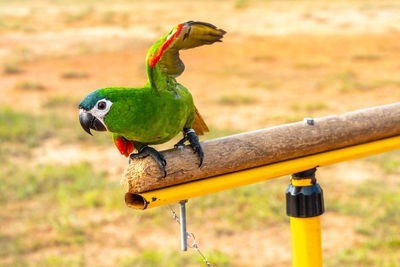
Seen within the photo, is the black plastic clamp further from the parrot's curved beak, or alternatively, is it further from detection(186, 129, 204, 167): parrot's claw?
the parrot's curved beak

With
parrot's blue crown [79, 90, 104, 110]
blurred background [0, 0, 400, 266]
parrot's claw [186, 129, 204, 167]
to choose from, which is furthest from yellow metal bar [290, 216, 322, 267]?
blurred background [0, 0, 400, 266]

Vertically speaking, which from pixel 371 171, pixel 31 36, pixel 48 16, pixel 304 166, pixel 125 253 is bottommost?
pixel 304 166

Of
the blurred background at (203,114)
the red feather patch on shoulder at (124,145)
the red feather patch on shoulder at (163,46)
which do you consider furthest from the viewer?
the blurred background at (203,114)

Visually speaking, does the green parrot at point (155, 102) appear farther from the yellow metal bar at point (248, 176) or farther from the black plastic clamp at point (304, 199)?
the black plastic clamp at point (304, 199)

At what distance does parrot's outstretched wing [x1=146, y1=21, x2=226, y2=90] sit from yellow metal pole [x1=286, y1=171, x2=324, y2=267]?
1.81 feet

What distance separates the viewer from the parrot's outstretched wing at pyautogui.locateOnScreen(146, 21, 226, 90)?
1586 millimetres

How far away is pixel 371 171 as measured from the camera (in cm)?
567

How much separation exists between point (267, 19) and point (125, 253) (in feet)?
36.0

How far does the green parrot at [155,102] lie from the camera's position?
1613mm

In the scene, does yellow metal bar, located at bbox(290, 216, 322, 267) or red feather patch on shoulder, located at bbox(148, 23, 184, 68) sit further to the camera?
yellow metal bar, located at bbox(290, 216, 322, 267)

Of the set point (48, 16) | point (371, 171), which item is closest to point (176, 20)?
point (48, 16)

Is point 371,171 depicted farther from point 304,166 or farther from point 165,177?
point 165,177

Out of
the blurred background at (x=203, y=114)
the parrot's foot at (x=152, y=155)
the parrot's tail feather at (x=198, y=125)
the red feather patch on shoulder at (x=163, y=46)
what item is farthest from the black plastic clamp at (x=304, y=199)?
the blurred background at (x=203, y=114)

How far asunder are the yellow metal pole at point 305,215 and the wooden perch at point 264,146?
0.11 m
